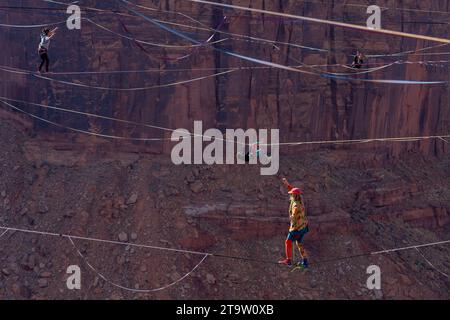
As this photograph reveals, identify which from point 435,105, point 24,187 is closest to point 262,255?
point 24,187

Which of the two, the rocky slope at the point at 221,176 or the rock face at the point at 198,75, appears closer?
the rocky slope at the point at 221,176

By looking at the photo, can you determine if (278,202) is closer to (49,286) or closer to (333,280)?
(333,280)

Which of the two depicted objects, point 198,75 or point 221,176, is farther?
point 198,75

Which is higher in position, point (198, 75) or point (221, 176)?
point (198, 75)

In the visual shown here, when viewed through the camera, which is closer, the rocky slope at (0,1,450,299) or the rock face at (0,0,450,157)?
the rocky slope at (0,1,450,299)
